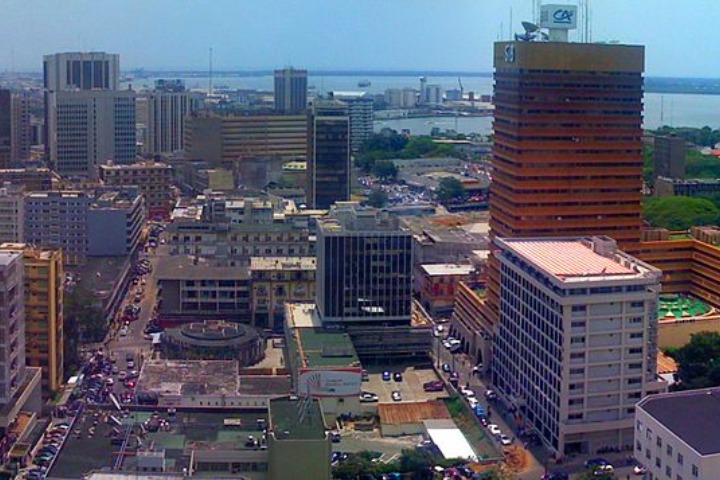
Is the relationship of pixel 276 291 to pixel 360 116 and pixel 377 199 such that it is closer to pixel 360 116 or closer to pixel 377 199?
pixel 377 199

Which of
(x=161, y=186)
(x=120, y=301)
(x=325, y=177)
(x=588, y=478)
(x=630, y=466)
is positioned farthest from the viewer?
(x=161, y=186)

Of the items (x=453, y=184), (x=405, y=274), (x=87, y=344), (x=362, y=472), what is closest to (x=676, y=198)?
(x=453, y=184)

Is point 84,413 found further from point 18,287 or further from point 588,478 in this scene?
point 588,478

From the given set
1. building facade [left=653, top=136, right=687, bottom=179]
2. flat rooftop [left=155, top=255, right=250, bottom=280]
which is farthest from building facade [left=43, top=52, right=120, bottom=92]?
flat rooftop [left=155, top=255, right=250, bottom=280]

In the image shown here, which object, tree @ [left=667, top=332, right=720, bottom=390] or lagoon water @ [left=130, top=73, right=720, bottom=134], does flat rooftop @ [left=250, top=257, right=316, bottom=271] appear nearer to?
tree @ [left=667, top=332, right=720, bottom=390]

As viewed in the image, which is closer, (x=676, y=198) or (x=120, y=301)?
(x=120, y=301)

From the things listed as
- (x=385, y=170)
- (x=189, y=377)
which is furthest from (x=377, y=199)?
(x=189, y=377)

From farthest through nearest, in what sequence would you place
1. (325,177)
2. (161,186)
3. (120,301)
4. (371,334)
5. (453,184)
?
1. (453,184)
2. (161,186)
3. (325,177)
4. (120,301)
5. (371,334)
